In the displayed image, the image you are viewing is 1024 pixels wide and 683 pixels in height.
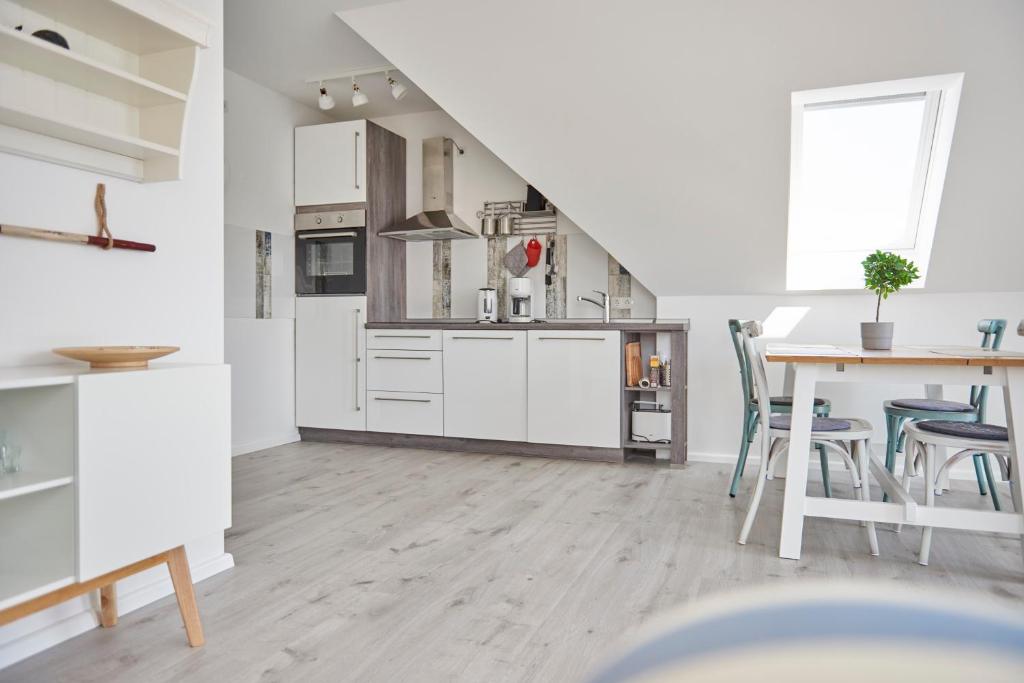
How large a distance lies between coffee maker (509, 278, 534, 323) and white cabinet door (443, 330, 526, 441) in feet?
0.96

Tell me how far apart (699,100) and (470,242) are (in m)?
2.21

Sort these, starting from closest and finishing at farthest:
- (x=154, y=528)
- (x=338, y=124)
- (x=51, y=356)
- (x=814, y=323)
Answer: (x=154, y=528), (x=51, y=356), (x=814, y=323), (x=338, y=124)

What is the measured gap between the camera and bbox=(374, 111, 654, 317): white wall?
485 centimetres

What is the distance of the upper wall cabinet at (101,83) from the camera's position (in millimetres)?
1813

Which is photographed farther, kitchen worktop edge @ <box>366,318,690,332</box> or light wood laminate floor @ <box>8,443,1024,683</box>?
kitchen worktop edge @ <box>366,318,690,332</box>

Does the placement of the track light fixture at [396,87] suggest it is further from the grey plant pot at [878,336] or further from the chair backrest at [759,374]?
the grey plant pot at [878,336]

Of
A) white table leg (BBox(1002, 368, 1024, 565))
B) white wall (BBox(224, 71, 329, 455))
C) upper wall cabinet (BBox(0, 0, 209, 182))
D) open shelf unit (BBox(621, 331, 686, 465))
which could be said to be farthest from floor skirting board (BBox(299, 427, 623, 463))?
upper wall cabinet (BBox(0, 0, 209, 182))

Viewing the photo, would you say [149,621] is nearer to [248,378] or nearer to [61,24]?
[61,24]

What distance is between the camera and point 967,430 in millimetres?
2650

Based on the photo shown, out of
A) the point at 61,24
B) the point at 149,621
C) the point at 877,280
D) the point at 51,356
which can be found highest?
the point at 61,24

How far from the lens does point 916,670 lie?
32cm

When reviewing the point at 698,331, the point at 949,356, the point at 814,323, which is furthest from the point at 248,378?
the point at 949,356

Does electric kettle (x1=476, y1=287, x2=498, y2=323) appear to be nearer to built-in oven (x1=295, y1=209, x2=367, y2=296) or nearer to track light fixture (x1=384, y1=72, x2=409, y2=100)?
built-in oven (x1=295, y1=209, x2=367, y2=296)

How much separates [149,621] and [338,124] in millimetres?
3690
